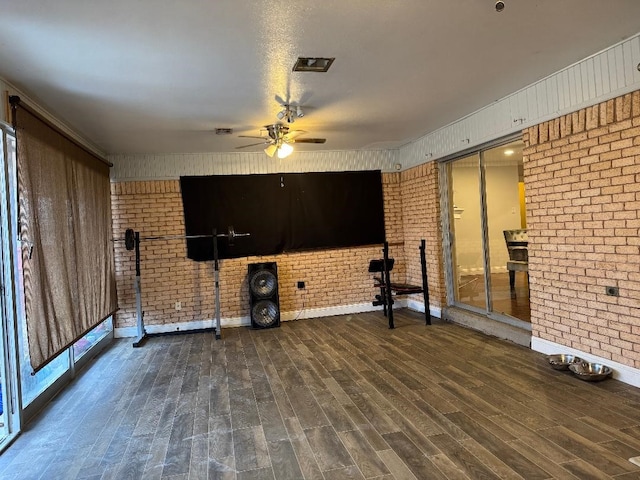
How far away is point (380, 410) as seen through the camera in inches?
126

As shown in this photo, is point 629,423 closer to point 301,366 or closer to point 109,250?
point 301,366

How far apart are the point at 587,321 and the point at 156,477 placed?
3.68 meters

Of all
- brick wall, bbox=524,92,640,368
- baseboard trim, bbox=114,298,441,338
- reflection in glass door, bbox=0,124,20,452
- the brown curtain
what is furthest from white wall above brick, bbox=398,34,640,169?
reflection in glass door, bbox=0,124,20,452

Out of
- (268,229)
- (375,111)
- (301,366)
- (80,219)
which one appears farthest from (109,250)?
(375,111)

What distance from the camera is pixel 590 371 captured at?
3.55 metres

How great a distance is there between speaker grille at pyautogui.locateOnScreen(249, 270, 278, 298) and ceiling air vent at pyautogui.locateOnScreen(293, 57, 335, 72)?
3.45 meters

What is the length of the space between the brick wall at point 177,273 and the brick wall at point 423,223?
120 cm

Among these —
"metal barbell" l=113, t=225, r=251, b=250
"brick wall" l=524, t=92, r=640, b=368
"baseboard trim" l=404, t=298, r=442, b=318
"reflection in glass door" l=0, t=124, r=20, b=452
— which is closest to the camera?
"reflection in glass door" l=0, t=124, r=20, b=452

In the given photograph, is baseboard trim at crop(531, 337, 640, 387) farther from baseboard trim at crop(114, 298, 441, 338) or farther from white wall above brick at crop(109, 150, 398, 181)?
white wall above brick at crop(109, 150, 398, 181)

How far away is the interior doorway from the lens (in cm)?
520

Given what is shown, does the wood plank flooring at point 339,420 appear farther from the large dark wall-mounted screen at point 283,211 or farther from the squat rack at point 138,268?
the large dark wall-mounted screen at point 283,211

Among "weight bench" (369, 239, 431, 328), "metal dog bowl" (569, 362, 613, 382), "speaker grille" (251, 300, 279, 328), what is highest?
"weight bench" (369, 239, 431, 328)

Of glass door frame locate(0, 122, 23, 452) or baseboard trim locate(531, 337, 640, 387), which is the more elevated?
glass door frame locate(0, 122, 23, 452)

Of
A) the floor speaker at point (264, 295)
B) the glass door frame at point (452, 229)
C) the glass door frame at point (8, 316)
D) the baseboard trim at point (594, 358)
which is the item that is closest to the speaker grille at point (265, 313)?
the floor speaker at point (264, 295)
